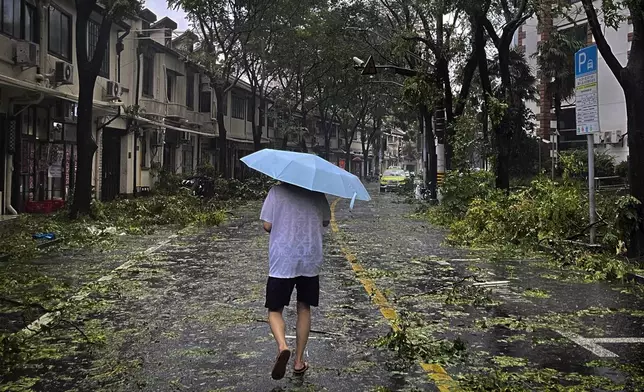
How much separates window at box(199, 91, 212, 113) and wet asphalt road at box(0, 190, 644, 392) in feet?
99.0

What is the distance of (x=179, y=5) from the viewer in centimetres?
2600

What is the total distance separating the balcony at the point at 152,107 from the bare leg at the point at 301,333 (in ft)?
84.3

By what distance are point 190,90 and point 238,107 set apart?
9.67m

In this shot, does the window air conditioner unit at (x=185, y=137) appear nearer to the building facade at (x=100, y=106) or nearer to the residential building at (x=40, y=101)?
the building facade at (x=100, y=106)

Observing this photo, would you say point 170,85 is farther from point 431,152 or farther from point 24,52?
point 24,52

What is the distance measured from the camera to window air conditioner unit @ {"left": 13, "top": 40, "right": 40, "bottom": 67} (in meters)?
18.2

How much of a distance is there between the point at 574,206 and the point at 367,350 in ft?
30.0

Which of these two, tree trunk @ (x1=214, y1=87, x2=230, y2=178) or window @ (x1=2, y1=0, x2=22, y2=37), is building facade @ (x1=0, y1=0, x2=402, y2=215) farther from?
tree trunk @ (x1=214, y1=87, x2=230, y2=178)

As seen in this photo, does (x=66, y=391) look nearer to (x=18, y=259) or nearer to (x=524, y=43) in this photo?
(x=18, y=259)

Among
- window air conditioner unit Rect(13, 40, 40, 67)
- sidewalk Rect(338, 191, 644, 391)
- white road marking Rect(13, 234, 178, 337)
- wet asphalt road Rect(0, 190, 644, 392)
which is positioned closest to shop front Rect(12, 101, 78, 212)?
window air conditioner unit Rect(13, 40, 40, 67)

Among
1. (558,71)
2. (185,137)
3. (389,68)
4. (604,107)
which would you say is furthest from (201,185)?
(604,107)

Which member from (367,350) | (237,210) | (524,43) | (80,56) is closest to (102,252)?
(80,56)

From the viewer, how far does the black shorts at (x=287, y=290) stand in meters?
5.45

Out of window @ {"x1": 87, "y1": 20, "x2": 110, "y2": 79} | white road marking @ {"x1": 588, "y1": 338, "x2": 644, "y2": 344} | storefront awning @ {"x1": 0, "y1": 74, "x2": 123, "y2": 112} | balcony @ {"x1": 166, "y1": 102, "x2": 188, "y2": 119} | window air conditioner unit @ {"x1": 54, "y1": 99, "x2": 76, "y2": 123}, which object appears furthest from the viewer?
balcony @ {"x1": 166, "y1": 102, "x2": 188, "y2": 119}
